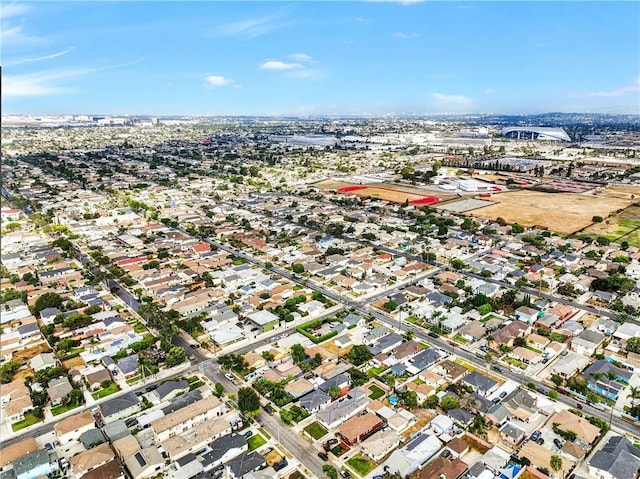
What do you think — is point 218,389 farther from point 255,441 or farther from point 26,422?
point 26,422

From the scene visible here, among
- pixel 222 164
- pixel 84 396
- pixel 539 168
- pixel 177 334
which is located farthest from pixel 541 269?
pixel 222 164

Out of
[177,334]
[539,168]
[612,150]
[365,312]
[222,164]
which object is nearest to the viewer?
[177,334]

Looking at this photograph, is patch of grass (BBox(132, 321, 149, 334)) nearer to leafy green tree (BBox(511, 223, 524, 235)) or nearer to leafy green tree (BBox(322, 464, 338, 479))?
leafy green tree (BBox(322, 464, 338, 479))

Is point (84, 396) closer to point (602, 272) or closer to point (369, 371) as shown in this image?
point (369, 371)

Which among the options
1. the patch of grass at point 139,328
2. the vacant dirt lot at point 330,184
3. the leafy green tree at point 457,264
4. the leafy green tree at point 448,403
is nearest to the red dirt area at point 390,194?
the vacant dirt lot at point 330,184

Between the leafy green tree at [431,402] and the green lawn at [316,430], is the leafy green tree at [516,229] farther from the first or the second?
the green lawn at [316,430]

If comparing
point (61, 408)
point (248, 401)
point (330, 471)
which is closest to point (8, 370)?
point (61, 408)

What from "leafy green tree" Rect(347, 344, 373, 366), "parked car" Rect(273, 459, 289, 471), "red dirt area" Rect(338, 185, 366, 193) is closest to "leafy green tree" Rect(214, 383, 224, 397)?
"parked car" Rect(273, 459, 289, 471)
